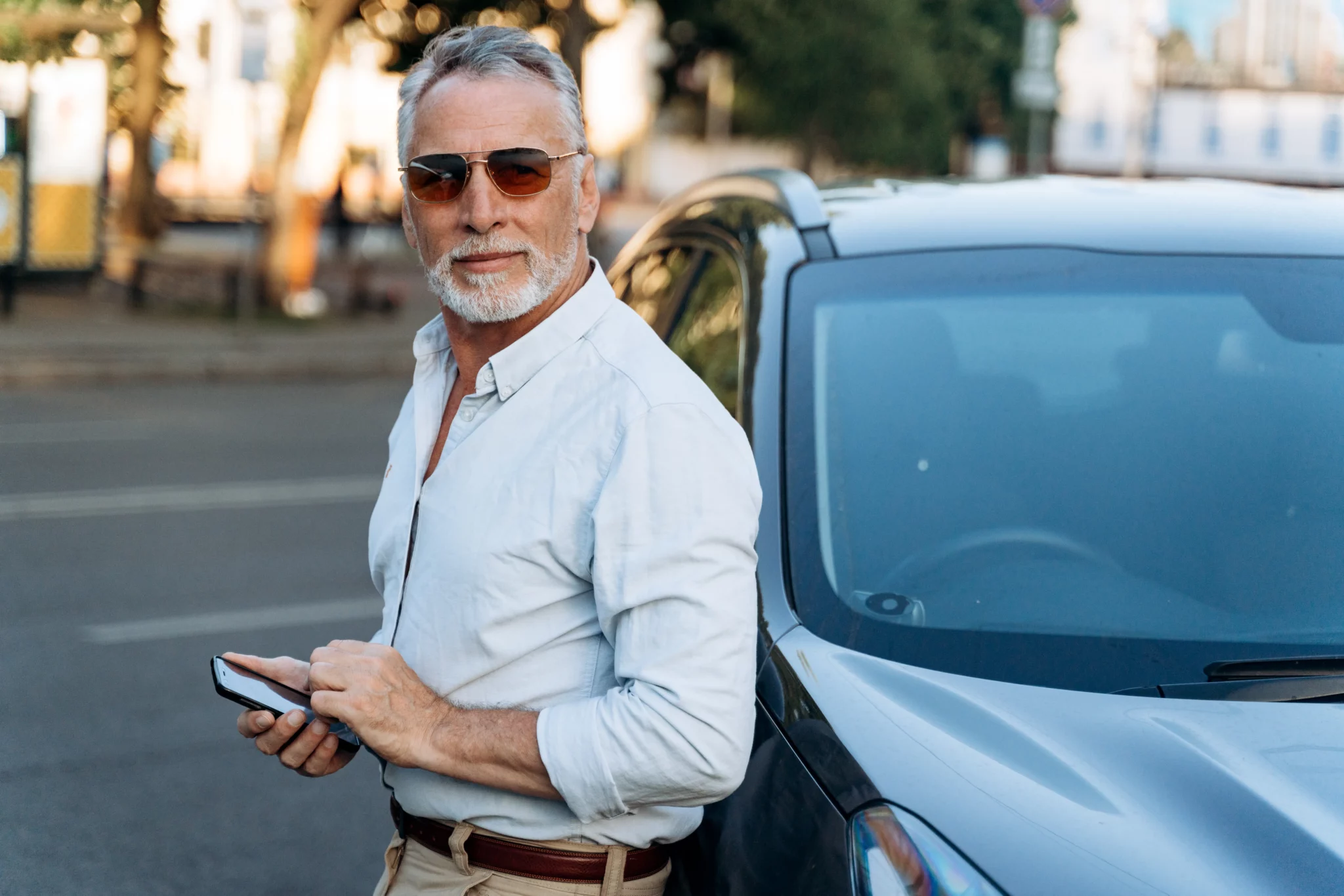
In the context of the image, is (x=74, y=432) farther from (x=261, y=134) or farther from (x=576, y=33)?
(x=261, y=134)

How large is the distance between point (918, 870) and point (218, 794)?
344 cm

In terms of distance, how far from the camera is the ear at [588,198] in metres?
2.20

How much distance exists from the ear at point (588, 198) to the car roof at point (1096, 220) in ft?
2.67

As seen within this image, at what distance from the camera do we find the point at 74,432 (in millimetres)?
11867

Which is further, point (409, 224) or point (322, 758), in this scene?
point (409, 224)

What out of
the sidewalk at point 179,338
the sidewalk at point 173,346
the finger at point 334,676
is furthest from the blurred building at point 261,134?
the finger at point 334,676

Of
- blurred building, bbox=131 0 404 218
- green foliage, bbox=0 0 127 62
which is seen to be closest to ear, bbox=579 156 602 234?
green foliage, bbox=0 0 127 62

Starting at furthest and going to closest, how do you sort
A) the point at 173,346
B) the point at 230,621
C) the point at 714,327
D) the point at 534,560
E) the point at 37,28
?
the point at 37,28
the point at 173,346
the point at 230,621
the point at 714,327
the point at 534,560

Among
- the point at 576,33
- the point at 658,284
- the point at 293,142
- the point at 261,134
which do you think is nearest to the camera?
the point at 658,284

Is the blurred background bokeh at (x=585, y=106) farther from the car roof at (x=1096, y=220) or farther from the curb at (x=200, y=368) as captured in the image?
the curb at (x=200, y=368)

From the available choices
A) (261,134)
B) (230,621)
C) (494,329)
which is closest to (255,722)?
(494,329)

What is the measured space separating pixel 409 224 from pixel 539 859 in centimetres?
84

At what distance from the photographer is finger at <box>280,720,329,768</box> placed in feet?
6.82

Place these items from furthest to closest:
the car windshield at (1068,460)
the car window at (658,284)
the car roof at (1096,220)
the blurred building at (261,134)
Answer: the blurred building at (261,134) < the car window at (658,284) < the car roof at (1096,220) < the car windshield at (1068,460)
